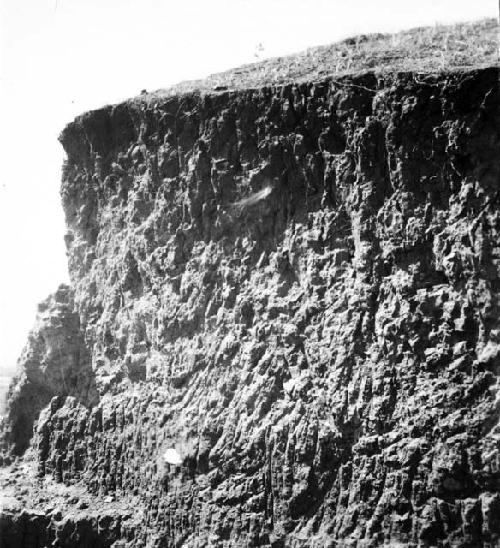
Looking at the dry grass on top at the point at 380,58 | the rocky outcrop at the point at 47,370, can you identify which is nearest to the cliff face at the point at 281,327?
the rocky outcrop at the point at 47,370

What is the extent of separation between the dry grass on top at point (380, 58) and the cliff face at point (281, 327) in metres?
0.57

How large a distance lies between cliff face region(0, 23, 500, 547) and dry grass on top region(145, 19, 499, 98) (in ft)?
1.86

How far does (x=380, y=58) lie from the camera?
34.6ft

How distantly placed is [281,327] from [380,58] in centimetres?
439

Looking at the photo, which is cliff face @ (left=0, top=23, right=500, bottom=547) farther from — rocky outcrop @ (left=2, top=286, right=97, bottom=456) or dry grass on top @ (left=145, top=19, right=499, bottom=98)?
dry grass on top @ (left=145, top=19, right=499, bottom=98)

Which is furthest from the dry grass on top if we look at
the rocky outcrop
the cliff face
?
the rocky outcrop

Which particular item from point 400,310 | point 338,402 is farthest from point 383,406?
point 400,310

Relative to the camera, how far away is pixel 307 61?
1190 cm

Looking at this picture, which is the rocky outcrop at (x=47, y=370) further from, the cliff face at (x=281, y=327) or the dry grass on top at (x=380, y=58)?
the dry grass on top at (x=380, y=58)

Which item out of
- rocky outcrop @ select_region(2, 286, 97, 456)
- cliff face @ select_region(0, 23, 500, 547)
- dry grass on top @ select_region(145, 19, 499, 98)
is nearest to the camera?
cliff face @ select_region(0, 23, 500, 547)

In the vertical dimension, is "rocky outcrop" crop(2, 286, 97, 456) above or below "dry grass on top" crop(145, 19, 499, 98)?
below

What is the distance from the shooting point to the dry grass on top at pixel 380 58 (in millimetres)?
9703

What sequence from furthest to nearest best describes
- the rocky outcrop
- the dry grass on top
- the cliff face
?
1. the rocky outcrop
2. the dry grass on top
3. the cliff face

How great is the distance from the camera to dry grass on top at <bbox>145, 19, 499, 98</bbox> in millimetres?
9703
